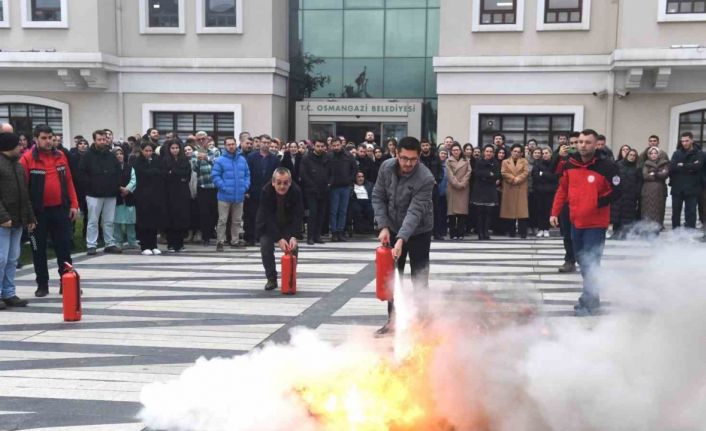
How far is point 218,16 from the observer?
Answer: 2220 cm

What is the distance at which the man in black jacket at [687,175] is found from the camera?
14.9 m

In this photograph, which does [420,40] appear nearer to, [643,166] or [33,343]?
[643,166]

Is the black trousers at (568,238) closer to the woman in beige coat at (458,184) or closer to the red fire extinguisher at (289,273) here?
the red fire extinguisher at (289,273)

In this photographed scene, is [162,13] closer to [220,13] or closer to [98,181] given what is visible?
[220,13]

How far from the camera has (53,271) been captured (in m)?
11.5

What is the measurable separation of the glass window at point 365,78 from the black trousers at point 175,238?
11.5m

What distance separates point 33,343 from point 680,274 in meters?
6.11

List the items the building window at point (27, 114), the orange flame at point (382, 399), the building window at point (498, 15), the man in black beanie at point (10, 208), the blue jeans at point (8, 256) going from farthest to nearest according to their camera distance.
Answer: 1. the building window at point (27, 114)
2. the building window at point (498, 15)
3. the blue jeans at point (8, 256)
4. the man in black beanie at point (10, 208)
5. the orange flame at point (382, 399)

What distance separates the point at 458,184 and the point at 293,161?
3.58m

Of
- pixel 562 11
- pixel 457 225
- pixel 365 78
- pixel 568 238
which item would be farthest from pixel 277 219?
pixel 365 78

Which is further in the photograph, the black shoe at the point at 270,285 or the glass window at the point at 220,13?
the glass window at the point at 220,13

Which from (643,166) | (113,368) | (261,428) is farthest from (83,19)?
(261,428)

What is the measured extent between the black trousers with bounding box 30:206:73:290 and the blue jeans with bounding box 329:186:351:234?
6.45m

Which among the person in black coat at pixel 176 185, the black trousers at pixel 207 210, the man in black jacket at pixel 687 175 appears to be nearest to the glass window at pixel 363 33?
the black trousers at pixel 207 210
